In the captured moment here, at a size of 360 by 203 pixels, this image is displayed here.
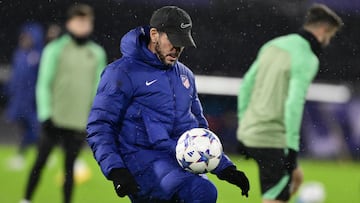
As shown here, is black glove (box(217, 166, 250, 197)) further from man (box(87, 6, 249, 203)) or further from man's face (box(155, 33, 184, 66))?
man's face (box(155, 33, 184, 66))

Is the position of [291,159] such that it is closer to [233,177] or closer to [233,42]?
[233,177]

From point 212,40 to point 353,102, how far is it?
5.45 meters

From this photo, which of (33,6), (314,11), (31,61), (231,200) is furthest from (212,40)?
(33,6)

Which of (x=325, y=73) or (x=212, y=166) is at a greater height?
(x=212, y=166)

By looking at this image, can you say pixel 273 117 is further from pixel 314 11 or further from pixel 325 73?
pixel 325 73

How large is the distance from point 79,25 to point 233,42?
240 centimetres

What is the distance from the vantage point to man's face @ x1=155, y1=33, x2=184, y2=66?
4777 millimetres

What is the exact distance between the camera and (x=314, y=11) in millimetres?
6184

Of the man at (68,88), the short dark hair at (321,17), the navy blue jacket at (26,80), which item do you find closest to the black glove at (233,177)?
the short dark hair at (321,17)

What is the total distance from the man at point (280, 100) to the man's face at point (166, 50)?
133cm

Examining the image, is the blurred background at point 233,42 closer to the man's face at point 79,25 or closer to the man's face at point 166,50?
the man's face at point 79,25

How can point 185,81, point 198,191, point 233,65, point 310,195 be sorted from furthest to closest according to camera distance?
point 233,65 < point 310,195 < point 185,81 < point 198,191

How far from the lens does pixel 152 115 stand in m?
4.77

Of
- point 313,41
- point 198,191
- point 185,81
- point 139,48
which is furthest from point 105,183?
point 198,191
